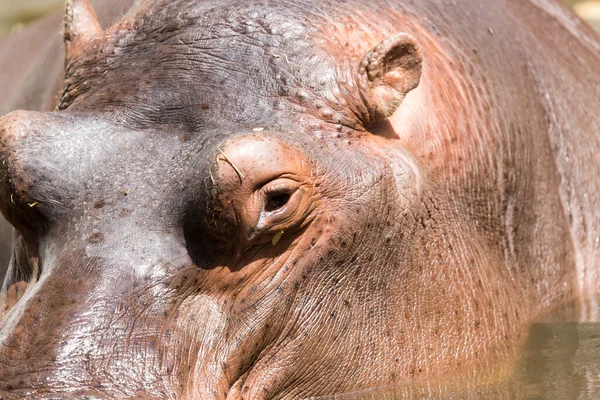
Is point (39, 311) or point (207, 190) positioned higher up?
point (207, 190)

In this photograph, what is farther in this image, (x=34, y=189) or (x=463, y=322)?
(x=463, y=322)

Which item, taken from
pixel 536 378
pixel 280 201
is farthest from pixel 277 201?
pixel 536 378

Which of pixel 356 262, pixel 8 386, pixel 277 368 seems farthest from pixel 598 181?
pixel 8 386

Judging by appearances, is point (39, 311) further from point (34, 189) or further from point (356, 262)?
point (356, 262)

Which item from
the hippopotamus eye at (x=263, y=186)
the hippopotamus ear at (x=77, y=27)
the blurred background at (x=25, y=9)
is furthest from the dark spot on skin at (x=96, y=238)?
the blurred background at (x=25, y=9)

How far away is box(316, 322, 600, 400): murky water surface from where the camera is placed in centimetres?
399

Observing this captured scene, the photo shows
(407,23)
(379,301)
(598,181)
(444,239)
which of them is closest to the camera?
(379,301)

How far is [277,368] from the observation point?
366 cm

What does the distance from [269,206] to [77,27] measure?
1.44 m

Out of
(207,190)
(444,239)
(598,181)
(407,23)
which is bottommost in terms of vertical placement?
(598,181)

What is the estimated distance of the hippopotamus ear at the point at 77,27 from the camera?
4438 mm

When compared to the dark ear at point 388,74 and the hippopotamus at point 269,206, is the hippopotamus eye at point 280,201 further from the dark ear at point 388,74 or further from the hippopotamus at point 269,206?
the dark ear at point 388,74

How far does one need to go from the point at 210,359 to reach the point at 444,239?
1.25 metres

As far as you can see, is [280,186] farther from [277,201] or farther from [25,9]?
[25,9]
